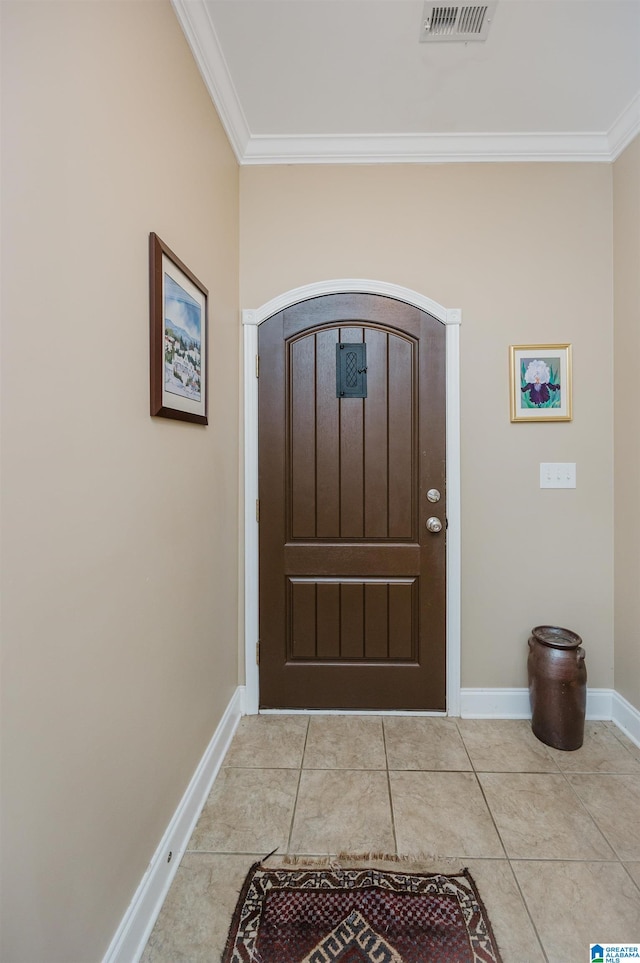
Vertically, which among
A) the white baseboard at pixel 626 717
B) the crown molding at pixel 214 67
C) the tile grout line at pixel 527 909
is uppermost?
the crown molding at pixel 214 67

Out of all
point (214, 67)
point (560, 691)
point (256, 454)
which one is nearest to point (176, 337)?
point (256, 454)

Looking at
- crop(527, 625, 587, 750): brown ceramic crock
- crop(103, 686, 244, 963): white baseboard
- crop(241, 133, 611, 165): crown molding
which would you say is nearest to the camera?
crop(103, 686, 244, 963): white baseboard

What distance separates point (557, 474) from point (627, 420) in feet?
1.27

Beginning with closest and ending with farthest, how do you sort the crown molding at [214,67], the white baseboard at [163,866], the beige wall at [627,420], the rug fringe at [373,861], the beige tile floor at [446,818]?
the white baseboard at [163,866], the beige tile floor at [446,818], the rug fringe at [373,861], the crown molding at [214,67], the beige wall at [627,420]

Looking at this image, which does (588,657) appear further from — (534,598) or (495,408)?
(495,408)

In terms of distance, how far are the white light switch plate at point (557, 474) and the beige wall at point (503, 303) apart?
0.13 feet

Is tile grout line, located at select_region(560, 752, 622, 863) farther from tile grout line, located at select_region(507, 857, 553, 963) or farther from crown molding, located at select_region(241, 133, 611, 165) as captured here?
crown molding, located at select_region(241, 133, 611, 165)

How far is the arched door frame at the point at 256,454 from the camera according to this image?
2178mm

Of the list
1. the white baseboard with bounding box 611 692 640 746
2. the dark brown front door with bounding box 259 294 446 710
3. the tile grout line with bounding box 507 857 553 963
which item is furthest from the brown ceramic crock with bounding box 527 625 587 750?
the tile grout line with bounding box 507 857 553 963

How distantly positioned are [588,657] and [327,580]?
4.48 feet

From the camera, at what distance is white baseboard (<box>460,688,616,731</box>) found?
219cm

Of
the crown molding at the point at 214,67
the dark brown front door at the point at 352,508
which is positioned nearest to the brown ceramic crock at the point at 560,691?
the dark brown front door at the point at 352,508

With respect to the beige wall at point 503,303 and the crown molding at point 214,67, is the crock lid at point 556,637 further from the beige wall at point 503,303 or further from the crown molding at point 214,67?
the crown molding at point 214,67

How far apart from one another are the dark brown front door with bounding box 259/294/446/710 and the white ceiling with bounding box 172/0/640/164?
0.78 metres
